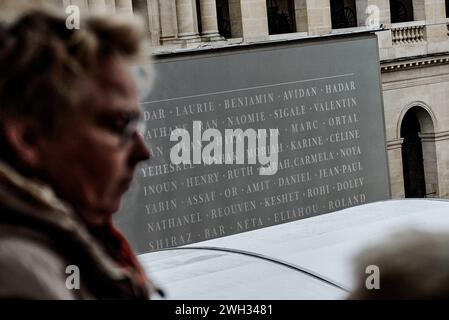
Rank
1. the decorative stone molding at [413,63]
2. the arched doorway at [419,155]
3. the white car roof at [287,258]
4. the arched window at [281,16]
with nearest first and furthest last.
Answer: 1. the white car roof at [287,258]
2. the decorative stone molding at [413,63]
3. the arched doorway at [419,155]
4. the arched window at [281,16]

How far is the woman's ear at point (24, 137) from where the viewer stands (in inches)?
76.6

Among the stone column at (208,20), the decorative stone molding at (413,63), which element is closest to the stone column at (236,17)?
the stone column at (208,20)

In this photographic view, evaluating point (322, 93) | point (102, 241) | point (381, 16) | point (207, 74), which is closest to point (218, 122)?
point (207, 74)

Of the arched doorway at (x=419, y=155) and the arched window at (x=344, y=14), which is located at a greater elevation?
the arched window at (x=344, y=14)

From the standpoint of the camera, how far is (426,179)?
2481cm

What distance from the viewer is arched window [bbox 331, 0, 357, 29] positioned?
27406mm

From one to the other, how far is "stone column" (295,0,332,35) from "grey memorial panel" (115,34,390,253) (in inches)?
411

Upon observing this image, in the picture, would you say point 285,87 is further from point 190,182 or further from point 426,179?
point 426,179

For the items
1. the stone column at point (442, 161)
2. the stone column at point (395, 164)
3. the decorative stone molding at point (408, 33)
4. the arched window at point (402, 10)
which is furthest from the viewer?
the arched window at point (402, 10)

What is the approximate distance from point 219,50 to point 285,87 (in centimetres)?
110

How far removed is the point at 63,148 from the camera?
6.53 feet

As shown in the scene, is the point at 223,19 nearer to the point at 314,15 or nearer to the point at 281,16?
the point at 281,16

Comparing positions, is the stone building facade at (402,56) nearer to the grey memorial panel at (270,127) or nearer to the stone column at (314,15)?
the stone column at (314,15)

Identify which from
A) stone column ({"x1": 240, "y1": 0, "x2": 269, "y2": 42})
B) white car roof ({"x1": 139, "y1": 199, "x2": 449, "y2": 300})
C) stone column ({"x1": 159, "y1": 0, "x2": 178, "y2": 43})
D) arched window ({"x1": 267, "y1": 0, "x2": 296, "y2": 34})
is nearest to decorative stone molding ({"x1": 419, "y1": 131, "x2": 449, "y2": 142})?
arched window ({"x1": 267, "y1": 0, "x2": 296, "y2": 34})
